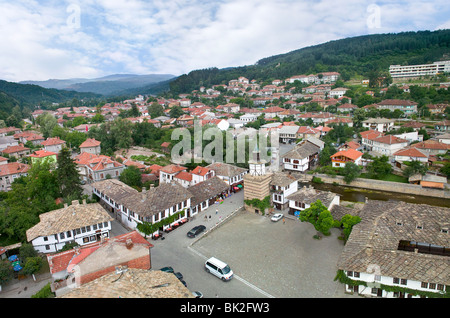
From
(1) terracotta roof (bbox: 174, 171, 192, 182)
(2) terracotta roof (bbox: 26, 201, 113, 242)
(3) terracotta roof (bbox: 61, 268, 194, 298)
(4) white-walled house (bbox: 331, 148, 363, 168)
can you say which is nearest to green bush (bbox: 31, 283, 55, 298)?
(3) terracotta roof (bbox: 61, 268, 194, 298)

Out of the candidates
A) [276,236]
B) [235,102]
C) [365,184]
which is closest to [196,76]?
[235,102]

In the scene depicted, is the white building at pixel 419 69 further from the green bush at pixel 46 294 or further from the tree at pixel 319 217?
the green bush at pixel 46 294

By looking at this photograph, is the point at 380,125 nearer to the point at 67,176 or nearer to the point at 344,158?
the point at 344,158

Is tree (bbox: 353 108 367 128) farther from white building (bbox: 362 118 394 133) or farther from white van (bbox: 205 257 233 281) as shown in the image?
white van (bbox: 205 257 233 281)

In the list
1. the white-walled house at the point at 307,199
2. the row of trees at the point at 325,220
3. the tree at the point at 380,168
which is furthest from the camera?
the tree at the point at 380,168

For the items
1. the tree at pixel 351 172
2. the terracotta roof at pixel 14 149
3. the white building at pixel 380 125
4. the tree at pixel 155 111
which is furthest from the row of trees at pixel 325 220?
the tree at pixel 155 111

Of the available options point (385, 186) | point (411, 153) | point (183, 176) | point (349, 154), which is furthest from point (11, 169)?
point (411, 153)
